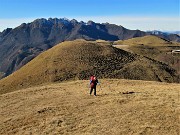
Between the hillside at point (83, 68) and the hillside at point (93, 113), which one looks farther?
the hillside at point (83, 68)

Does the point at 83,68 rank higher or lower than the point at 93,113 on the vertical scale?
higher

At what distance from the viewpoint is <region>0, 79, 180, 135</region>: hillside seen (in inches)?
877

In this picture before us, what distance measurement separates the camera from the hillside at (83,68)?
8119 centimetres

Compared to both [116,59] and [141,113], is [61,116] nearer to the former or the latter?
[141,113]

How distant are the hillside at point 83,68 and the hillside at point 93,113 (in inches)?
1805

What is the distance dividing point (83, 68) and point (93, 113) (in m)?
60.1

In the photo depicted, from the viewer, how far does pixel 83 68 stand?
85938 millimetres

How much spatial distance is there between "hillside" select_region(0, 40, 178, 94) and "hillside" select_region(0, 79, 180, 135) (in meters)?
45.8

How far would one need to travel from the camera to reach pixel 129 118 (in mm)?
24031

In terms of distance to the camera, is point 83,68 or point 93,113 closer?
point 93,113

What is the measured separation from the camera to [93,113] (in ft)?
85.3

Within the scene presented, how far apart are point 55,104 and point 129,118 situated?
8.78 metres

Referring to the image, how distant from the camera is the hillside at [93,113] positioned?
22.3 m

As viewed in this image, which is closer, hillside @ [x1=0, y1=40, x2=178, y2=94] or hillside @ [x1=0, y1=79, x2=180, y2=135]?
hillside @ [x1=0, y1=79, x2=180, y2=135]
